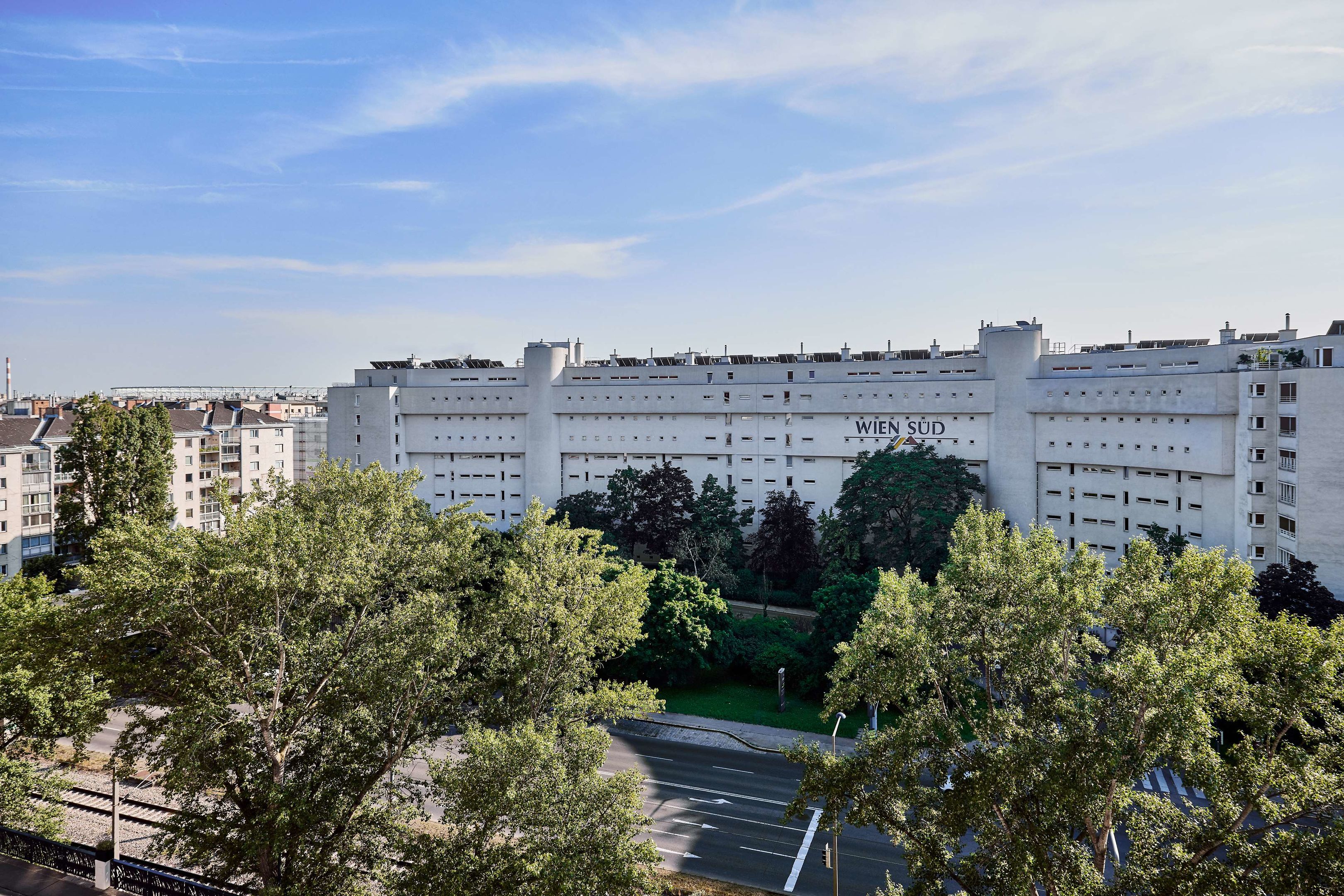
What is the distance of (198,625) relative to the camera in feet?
47.2

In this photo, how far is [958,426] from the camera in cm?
5272

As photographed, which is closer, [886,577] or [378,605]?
[886,577]

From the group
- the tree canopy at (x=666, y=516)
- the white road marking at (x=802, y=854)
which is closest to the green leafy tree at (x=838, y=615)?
the white road marking at (x=802, y=854)

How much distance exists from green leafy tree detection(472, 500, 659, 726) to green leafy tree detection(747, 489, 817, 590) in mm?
30866

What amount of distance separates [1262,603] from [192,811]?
3521cm

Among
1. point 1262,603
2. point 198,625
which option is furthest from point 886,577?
point 1262,603

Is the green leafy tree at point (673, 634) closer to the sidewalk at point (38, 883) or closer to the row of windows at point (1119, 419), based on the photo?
the sidewalk at point (38, 883)

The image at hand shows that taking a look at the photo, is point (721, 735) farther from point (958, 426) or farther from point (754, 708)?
point (958, 426)

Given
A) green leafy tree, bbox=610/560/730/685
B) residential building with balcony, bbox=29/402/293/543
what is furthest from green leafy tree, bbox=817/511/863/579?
residential building with balcony, bbox=29/402/293/543

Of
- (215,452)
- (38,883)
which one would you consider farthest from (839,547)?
(215,452)

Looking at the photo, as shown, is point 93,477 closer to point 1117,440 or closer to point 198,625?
point 198,625

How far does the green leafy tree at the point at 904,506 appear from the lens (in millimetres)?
45062

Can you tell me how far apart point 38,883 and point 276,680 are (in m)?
5.55

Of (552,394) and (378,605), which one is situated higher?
(552,394)
